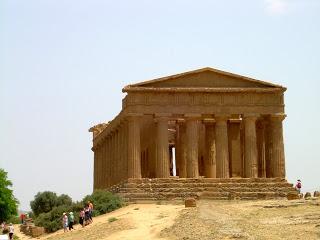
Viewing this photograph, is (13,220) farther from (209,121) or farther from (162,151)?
(162,151)

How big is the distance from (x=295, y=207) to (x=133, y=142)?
2090 cm

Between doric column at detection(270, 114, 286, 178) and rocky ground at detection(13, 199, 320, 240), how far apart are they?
53.9 feet

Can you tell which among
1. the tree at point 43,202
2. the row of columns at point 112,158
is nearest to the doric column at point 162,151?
the row of columns at point 112,158

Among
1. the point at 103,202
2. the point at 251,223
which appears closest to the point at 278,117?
the point at 103,202

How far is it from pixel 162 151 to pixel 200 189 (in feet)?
15.6

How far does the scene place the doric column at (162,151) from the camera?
58031mm

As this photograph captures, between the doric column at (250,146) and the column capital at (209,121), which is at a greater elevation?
the column capital at (209,121)

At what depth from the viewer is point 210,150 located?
65.2m

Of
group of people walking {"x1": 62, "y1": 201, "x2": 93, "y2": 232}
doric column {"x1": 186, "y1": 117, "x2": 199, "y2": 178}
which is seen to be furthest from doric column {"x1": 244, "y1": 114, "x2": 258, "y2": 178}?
group of people walking {"x1": 62, "y1": 201, "x2": 93, "y2": 232}

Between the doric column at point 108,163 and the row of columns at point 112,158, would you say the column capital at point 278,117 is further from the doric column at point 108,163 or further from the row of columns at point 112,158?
the doric column at point 108,163

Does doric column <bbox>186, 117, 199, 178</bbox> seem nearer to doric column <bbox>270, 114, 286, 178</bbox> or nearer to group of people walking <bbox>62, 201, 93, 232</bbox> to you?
doric column <bbox>270, 114, 286, 178</bbox>

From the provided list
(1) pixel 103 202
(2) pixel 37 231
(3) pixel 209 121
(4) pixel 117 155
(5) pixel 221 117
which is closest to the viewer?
(2) pixel 37 231

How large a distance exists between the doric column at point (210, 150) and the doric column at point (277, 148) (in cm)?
595

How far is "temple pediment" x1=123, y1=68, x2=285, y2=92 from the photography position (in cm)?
5822
